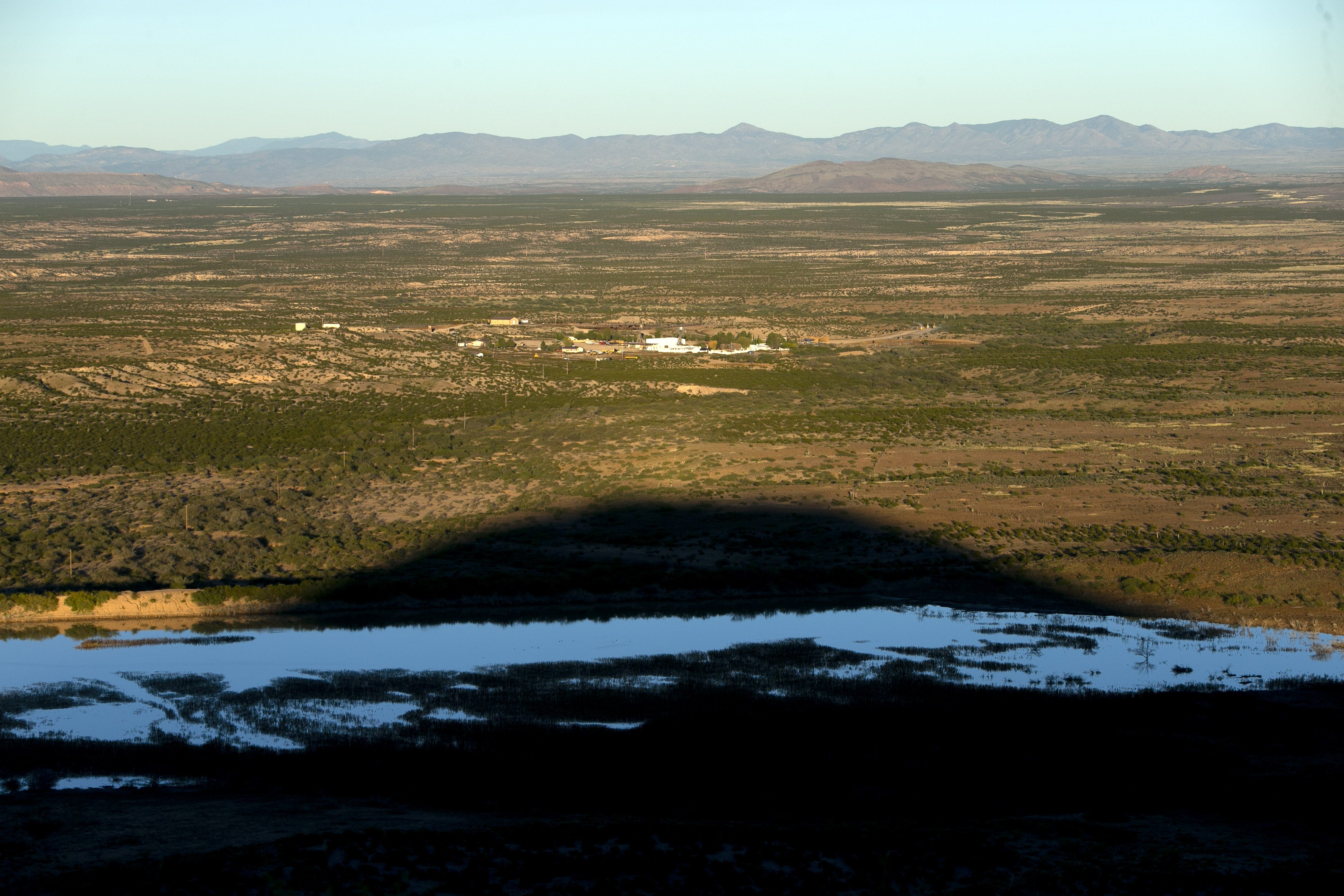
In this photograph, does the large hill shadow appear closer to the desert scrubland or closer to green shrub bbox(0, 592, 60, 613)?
the desert scrubland

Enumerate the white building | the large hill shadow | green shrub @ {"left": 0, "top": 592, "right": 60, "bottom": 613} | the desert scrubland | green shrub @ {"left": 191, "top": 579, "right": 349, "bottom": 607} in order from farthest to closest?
the white building
the desert scrubland
the large hill shadow
green shrub @ {"left": 191, "top": 579, "right": 349, "bottom": 607}
green shrub @ {"left": 0, "top": 592, "right": 60, "bottom": 613}

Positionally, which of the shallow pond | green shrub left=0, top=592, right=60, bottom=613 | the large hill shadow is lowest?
the shallow pond

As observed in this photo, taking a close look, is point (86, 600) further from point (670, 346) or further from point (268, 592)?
point (670, 346)

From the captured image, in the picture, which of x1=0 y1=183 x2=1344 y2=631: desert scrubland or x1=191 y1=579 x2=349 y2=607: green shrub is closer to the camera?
x1=191 y1=579 x2=349 y2=607: green shrub

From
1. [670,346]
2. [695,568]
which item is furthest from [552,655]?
[670,346]

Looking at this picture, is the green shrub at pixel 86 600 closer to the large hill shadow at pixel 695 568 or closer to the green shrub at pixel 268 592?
the green shrub at pixel 268 592

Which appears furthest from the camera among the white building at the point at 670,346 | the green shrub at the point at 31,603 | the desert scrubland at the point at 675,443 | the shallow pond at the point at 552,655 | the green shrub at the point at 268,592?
the white building at the point at 670,346

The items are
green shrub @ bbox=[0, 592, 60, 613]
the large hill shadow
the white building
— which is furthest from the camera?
the white building

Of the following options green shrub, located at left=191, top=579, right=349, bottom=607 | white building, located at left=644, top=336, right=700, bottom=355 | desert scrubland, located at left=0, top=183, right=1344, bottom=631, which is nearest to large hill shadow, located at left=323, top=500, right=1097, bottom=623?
desert scrubland, located at left=0, top=183, right=1344, bottom=631

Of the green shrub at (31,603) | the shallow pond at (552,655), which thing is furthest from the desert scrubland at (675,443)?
the shallow pond at (552,655)
